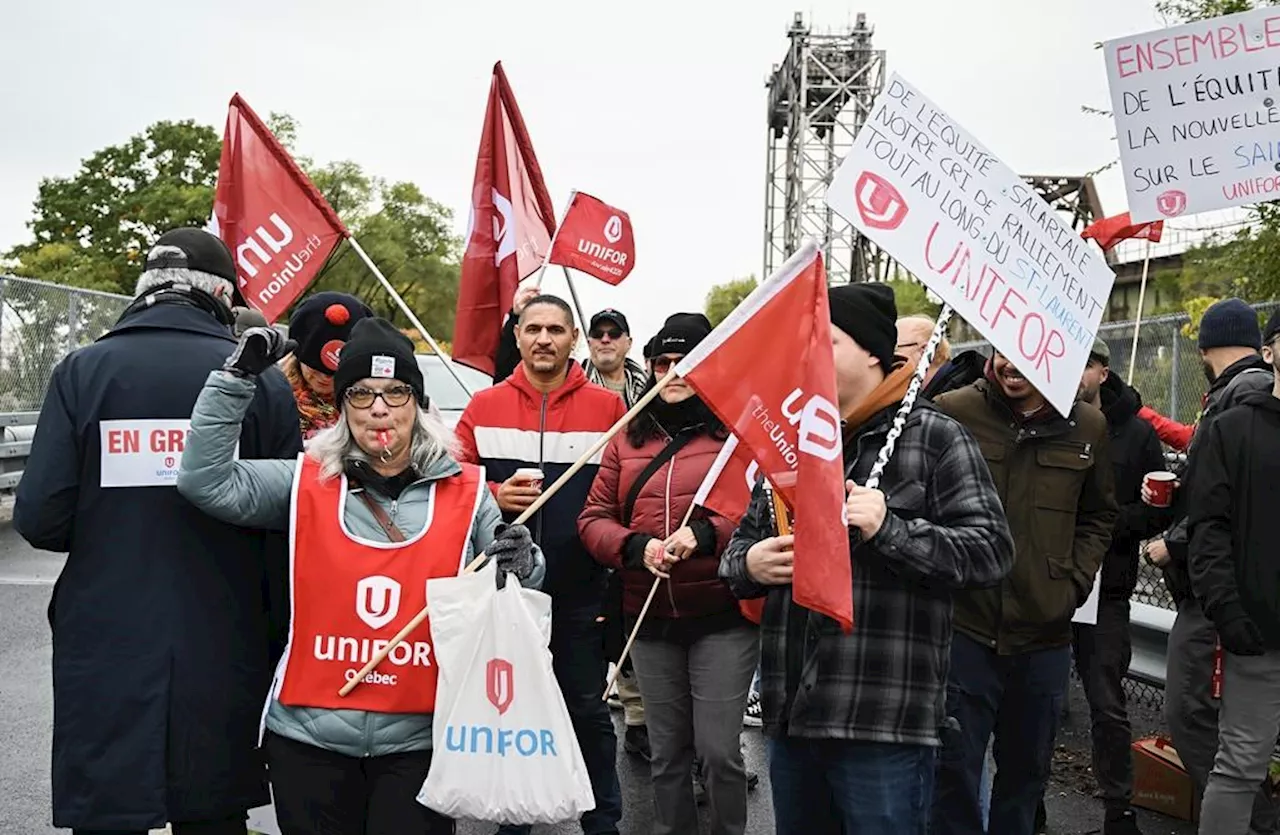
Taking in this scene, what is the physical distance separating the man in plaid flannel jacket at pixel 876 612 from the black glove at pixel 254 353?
131 cm

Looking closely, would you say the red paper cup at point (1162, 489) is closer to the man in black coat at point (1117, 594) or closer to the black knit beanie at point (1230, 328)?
the man in black coat at point (1117, 594)

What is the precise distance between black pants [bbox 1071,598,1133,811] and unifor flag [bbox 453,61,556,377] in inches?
117

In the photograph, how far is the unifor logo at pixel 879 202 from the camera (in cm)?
293

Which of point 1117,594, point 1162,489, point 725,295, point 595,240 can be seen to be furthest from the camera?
point 725,295

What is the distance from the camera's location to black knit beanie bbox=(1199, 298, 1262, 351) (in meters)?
4.78

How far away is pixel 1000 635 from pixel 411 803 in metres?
2.06

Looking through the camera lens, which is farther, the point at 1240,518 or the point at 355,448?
the point at 1240,518

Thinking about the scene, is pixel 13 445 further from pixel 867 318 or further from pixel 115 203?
pixel 115 203

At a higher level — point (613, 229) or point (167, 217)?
point (167, 217)

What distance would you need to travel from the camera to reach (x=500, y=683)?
291cm

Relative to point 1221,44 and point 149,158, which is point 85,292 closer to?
point 1221,44

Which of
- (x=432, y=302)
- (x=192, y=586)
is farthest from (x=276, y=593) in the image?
(x=432, y=302)

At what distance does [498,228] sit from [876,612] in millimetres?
3528

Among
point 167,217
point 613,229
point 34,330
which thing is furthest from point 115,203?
point 613,229
